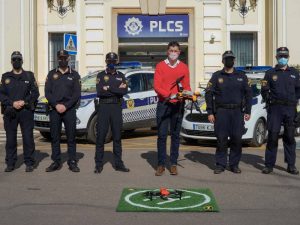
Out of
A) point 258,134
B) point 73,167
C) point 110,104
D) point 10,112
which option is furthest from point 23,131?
point 258,134

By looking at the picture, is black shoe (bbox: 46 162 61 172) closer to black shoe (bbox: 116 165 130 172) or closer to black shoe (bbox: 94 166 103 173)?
black shoe (bbox: 94 166 103 173)

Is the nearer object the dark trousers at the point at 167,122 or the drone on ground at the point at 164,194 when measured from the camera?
the drone on ground at the point at 164,194

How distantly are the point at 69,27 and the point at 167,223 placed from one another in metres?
17.4

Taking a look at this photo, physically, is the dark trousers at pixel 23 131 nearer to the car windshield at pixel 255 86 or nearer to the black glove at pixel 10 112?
the black glove at pixel 10 112

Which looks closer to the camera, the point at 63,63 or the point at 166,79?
the point at 166,79

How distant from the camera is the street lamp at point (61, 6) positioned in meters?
22.3

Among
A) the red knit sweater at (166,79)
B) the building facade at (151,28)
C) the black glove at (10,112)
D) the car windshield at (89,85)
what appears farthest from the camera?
the building facade at (151,28)

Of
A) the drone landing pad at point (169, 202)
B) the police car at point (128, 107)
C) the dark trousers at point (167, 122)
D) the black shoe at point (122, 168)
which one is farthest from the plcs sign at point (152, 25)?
the drone landing pad at point (169, 202)

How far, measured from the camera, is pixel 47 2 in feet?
74.0

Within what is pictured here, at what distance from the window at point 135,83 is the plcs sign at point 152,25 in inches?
334

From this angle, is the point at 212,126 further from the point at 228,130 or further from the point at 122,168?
the point at 122,168

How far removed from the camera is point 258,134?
12.2 m

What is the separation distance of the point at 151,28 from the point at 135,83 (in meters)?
8.72

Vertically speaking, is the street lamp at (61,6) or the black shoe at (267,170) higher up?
the street lamp at (61,6)
